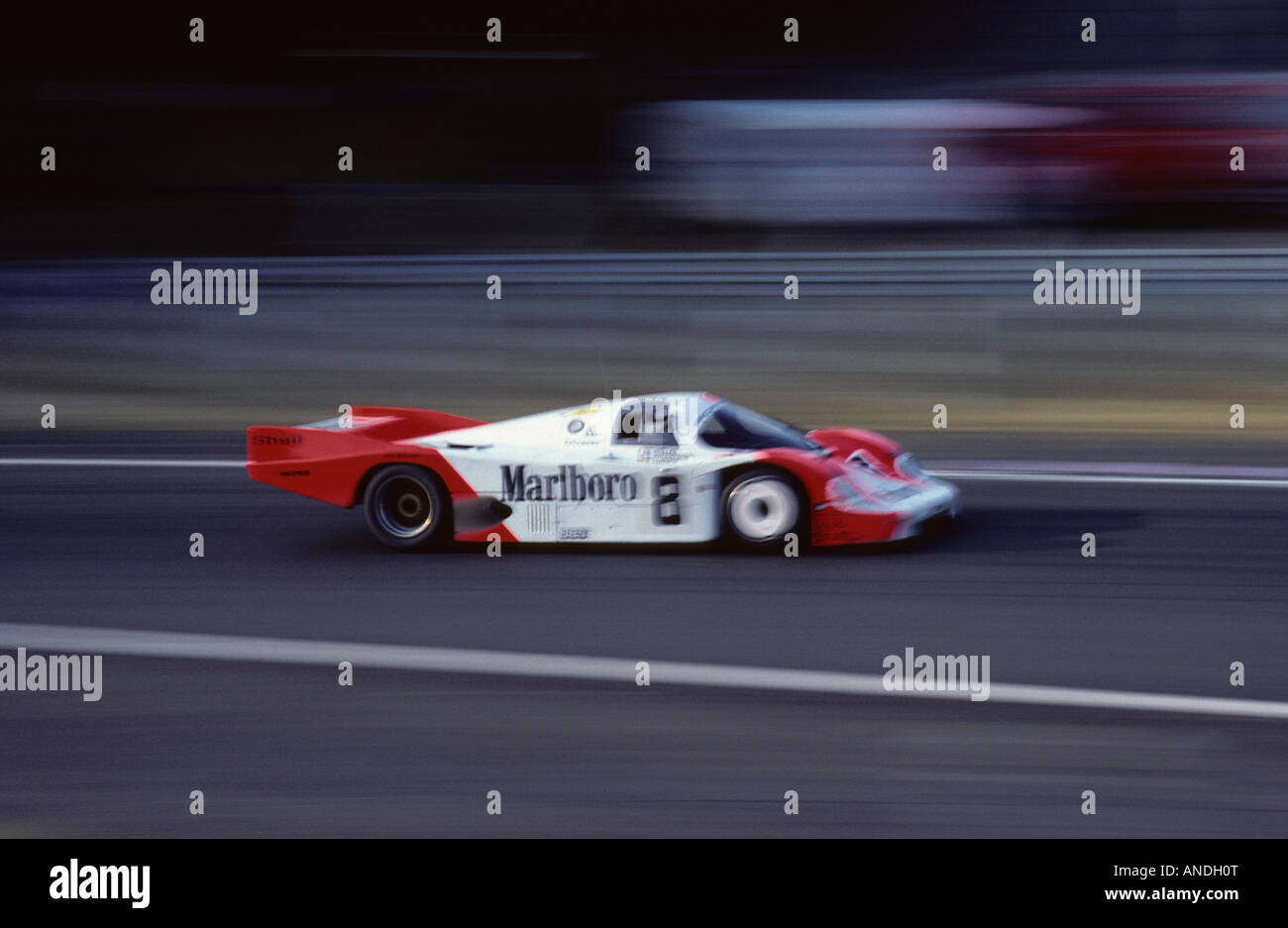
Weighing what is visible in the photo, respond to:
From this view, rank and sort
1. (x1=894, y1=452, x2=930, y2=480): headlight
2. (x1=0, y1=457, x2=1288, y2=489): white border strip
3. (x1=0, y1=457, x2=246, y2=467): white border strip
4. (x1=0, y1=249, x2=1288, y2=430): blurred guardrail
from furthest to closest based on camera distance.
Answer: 1. (x1=0, y1=249, x2=1288, y2=430): blurred guardrail
2. (x1=0, y1=457, x2=246, y2=467): white border strip
3. (x1=0, y1=457, x2=1288, y2=489): white border strip
4. (x1=894, y1=452, x2=930, y2=480): headlight

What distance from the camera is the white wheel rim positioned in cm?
698

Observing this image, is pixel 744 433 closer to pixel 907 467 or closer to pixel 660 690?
pixel 907 467

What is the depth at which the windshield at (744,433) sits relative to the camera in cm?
703

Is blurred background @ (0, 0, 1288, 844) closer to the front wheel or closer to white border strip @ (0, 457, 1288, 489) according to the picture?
white border strip @ (0, 457, 1288, 489)

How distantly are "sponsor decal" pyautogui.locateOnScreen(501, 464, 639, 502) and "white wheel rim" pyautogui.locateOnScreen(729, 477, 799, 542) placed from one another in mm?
471

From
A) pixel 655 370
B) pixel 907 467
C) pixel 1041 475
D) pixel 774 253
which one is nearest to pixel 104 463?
pixel 655 370

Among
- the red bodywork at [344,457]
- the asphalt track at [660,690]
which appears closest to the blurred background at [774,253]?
the asphalt track at [660,690]

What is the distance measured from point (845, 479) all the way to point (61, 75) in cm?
1737

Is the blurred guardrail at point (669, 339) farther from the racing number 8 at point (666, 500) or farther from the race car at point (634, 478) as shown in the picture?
the racing number 8 at point (666, 500)

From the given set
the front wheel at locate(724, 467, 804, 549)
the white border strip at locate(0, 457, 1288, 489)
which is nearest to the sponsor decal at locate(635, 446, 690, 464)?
the front wheel at locate(724, 467, 804, 549)

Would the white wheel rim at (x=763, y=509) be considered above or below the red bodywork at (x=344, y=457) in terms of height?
below

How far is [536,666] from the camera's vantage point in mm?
5883

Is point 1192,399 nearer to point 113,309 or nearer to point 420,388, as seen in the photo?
point 420,388

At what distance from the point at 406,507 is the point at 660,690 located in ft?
7.57
